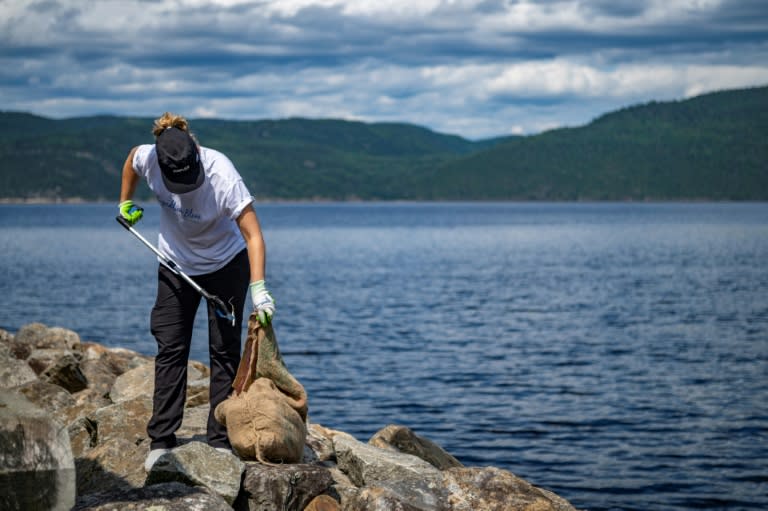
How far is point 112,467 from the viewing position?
747 centimetres

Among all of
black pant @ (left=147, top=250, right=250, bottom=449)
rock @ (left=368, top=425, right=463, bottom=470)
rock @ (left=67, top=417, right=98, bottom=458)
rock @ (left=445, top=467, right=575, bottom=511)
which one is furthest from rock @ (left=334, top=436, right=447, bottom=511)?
rock @ (left=67, top=417, right=98, bottom=458)

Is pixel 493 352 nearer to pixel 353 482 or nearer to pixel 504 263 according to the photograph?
pixel 353 482

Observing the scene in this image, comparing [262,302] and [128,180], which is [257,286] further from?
[128,180]

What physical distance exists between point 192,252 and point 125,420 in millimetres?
2355

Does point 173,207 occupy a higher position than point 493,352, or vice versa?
point 173,207

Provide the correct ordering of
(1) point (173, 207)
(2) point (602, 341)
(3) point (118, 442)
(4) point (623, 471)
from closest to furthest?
(1) point (173, 207) → (3) point (118, 442) → (4) point (623, 471) → (2) point (602, 341)

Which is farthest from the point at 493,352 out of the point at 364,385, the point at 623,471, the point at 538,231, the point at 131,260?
the point at 538,231

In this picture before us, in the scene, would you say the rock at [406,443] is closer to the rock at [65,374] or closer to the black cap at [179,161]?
the black cap at [179,161]

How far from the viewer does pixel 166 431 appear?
7414mm

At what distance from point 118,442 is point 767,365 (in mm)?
19241

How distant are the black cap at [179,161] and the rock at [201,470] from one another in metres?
1.88

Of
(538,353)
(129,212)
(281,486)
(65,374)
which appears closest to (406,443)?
(281,486)

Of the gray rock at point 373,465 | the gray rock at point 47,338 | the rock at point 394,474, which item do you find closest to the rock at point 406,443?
the rock at point 394,474

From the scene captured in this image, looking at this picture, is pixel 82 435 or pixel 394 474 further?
pixel 82 435
